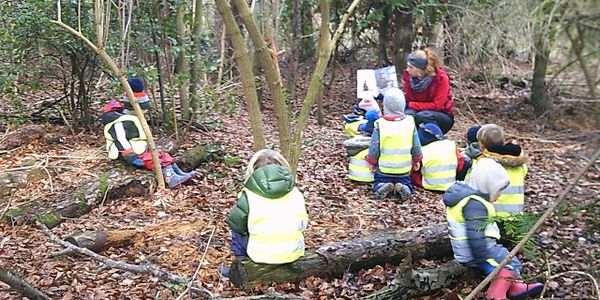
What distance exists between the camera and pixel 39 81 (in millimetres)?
8477

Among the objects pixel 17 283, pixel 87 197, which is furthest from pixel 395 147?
pixel 17 283

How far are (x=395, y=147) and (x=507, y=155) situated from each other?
74.0 inches

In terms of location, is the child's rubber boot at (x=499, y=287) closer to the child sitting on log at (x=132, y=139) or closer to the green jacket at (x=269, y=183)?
the green jacket at (x=269, y=183)

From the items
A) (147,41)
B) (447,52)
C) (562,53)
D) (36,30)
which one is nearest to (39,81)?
(36,30)

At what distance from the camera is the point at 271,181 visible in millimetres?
4156

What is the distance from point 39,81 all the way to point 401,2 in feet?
22.4

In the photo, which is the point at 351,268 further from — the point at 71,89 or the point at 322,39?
the point at 71,89

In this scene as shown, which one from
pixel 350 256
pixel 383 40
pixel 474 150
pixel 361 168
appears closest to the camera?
pixel 350 256

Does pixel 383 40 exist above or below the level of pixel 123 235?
above

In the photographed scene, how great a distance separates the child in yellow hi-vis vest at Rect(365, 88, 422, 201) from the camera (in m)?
6.79

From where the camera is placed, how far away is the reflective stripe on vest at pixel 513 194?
16.9ft

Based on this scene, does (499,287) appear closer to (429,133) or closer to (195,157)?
(429,133)

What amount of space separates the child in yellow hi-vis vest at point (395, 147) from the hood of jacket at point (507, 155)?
1805 mm

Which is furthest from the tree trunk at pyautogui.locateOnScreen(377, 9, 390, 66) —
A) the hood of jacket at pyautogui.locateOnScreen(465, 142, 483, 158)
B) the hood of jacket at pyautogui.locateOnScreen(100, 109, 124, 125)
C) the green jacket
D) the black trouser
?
the green jacket
